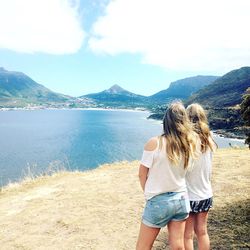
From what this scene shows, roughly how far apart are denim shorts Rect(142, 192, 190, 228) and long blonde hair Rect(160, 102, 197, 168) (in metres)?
0.39

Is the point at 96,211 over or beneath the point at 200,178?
beneath

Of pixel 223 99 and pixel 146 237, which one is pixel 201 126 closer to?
pixel 146 237

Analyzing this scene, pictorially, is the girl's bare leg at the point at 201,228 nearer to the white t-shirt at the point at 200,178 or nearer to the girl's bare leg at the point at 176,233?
the white t-shirt at the point at 200,178

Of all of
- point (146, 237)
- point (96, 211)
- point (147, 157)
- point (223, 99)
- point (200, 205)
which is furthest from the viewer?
point (223, 99)

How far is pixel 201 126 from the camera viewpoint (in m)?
4.64

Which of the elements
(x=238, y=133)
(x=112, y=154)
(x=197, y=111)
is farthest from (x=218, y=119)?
(x=197, y=111)

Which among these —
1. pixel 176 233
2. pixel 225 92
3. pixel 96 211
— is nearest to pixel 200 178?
pixel 176 233

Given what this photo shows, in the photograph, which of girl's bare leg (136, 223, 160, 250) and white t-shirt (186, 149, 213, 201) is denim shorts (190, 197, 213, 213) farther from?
girl's bare leg (136, 223, 160, 250)

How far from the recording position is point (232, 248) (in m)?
6.48

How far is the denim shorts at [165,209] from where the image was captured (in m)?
4.22

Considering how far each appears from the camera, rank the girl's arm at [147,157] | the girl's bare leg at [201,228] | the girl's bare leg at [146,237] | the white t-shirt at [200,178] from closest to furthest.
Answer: the girl's arm at [147,157]
the girl's bare leg at [146,237]
the white t-shirt at [200,178]
the girl's bare leg at [201,228]

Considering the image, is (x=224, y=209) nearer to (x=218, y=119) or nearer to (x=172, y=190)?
(x=172, y=190)

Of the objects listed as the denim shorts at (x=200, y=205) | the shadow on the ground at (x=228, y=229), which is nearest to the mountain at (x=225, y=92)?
the shadow on the ground at (x=228, y=229)

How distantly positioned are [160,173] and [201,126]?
0.87 m
